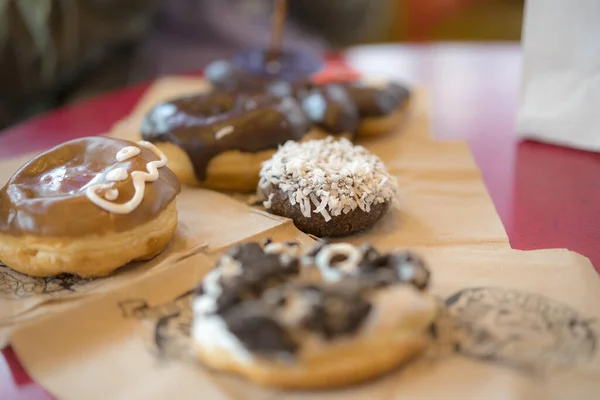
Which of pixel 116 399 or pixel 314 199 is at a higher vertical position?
pixel 314 199

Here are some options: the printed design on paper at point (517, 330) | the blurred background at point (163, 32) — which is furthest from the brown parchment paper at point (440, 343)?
the blurred background at point (163, 32)

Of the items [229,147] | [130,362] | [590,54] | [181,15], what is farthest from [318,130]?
[181,15]

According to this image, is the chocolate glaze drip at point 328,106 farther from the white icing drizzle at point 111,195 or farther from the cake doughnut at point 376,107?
the white icing drizzle at point 111,195

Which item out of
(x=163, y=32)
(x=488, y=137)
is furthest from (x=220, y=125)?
(x=163, y=32)

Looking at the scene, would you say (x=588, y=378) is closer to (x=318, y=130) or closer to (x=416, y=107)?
(x=318, y=130)

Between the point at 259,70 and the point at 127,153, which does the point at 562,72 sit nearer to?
the point at 259,70
